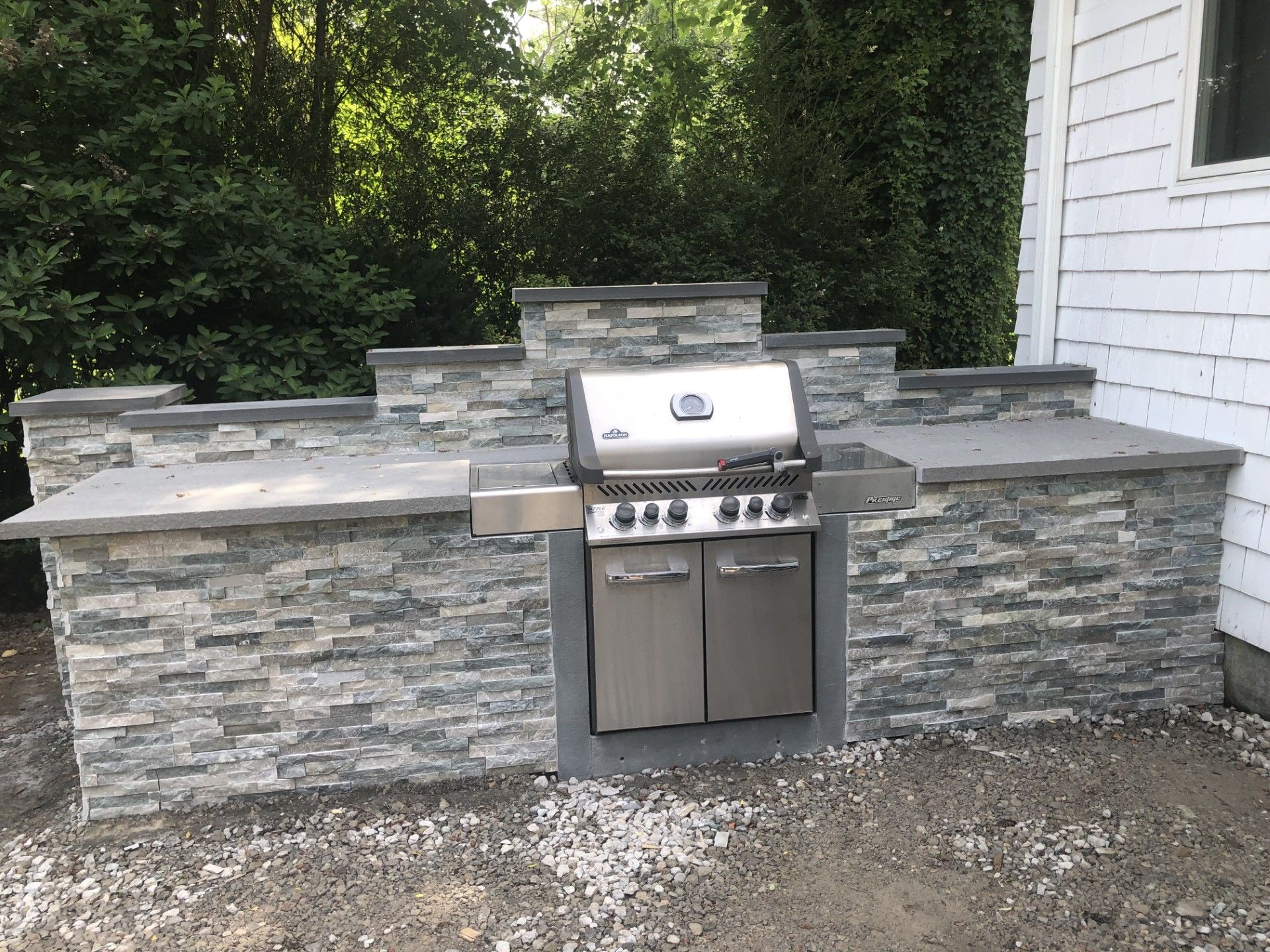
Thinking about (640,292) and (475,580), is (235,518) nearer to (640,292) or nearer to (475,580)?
(475,580)

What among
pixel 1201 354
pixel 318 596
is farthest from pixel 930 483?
pixel 318 596

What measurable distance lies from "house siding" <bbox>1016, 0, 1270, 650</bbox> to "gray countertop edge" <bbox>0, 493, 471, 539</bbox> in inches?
106

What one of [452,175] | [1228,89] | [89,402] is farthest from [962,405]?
[452,175]

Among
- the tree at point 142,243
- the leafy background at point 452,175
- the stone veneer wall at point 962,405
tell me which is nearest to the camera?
the stone veneer wall at point 962,405

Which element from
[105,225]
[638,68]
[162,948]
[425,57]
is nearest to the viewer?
[162,948]

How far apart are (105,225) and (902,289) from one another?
506 cm

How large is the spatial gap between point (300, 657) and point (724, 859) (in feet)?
4.50

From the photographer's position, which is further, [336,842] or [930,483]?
[930,483]

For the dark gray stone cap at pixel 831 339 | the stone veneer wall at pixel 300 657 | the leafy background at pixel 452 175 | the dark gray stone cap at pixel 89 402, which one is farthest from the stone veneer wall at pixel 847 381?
the dark gray stone cap at pixel 89 402

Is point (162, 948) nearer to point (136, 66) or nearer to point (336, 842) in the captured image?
point (336, 842)

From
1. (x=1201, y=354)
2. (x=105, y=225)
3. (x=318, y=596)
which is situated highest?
(x=105, y=225)

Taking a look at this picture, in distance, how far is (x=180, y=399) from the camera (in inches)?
164

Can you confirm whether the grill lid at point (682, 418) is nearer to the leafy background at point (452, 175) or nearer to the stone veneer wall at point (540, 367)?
the stone veneer wall at point (540, 367)

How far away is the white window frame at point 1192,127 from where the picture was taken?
3.42 meters
